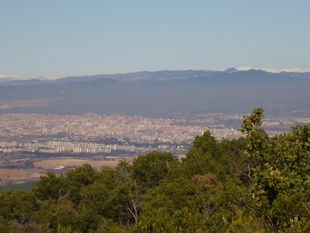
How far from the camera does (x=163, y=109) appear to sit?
192 m

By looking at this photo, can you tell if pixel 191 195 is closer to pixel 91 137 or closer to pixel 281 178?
pixel 281 178

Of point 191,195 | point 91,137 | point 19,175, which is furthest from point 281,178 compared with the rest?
point 91,137

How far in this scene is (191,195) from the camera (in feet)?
43.5

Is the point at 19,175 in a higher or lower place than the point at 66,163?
higher

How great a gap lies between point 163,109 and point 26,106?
261 feet

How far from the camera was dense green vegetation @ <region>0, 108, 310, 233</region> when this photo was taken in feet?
20.0

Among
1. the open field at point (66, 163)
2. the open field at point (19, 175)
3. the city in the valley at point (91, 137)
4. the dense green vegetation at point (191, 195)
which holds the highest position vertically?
the dense green vegetation at point (191, 195)

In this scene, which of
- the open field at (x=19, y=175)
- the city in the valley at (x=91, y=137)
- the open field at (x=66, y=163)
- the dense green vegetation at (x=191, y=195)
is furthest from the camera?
the city in the valley at (x=91, y=137)

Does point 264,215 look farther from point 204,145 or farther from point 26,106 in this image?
point 26,106

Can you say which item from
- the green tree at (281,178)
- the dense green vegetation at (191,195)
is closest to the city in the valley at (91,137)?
the dense green vegetation at (191,195)

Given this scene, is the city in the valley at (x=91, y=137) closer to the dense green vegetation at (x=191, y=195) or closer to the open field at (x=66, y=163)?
the open field at (x=66, y=163)

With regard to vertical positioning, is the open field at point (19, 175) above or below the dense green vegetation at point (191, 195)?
below

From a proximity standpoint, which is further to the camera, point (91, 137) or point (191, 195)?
point (91, 137)

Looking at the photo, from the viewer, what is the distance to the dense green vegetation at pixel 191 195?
6.10 meters
